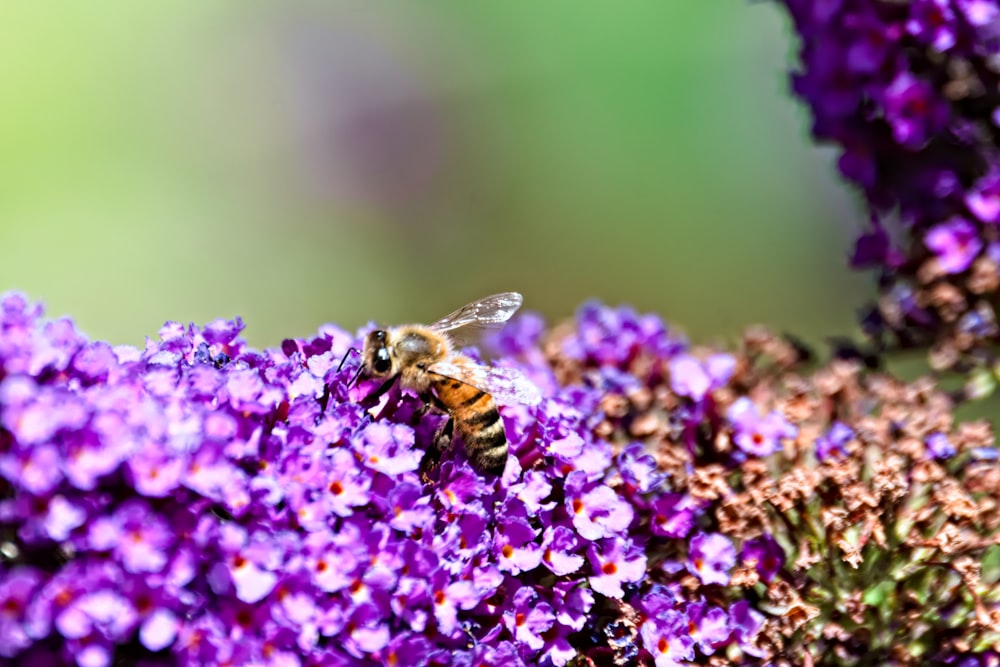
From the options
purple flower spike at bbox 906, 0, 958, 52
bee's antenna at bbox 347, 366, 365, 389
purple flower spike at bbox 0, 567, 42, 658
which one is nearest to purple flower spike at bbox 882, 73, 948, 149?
purple flower spike at bbox 906, 0, 958, 52

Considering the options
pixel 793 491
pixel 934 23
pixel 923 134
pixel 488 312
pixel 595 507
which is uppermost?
pixel 934 23

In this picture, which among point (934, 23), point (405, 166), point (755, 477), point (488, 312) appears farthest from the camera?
point (405, 166)

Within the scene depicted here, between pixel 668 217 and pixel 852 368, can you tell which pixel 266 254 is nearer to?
pixel 668 217

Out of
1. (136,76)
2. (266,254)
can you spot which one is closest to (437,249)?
(266,254)

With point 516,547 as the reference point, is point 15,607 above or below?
below

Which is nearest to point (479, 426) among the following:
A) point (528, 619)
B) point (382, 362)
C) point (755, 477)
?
point (382, 362)

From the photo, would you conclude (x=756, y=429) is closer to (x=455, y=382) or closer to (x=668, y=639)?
(x=668, y=639)

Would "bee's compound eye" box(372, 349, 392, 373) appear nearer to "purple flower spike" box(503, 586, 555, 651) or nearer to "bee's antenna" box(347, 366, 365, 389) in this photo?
"bee's antenna" box(347, 366, 365, 389)
